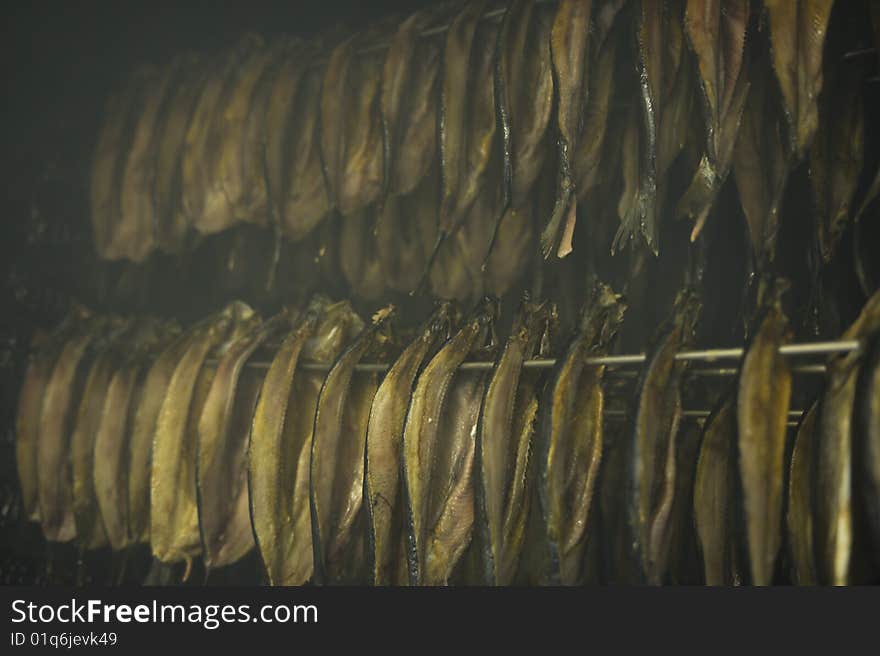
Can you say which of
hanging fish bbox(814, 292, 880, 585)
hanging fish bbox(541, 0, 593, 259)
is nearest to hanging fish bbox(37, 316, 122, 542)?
hanging fish bbox(541, 0, 593, 259)

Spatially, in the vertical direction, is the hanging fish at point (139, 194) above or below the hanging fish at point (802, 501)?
above

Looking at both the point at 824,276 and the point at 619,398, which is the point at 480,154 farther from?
the point at 824,276

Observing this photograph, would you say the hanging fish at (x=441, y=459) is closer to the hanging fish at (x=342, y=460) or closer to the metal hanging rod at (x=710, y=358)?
the metal hanging rod at (x=710, y=358)

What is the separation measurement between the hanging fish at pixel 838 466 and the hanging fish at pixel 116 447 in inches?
74.8

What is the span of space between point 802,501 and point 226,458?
1509 millimetres

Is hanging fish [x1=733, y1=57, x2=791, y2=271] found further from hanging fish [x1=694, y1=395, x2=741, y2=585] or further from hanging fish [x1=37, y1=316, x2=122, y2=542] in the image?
hanging fish [x1=37, y1=316, x2=122, y2=542]

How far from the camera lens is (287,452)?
7.19 ft

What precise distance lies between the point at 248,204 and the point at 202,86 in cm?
50

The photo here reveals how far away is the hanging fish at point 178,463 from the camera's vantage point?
2355 mm

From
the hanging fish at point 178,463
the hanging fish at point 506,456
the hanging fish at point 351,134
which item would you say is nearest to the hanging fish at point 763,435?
the hanging fish at point 506,456

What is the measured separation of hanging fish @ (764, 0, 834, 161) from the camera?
1.74 m

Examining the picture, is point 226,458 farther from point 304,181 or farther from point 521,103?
point 521,103

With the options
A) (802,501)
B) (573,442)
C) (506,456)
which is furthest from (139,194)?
(802,501)

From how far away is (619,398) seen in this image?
6.81ft
